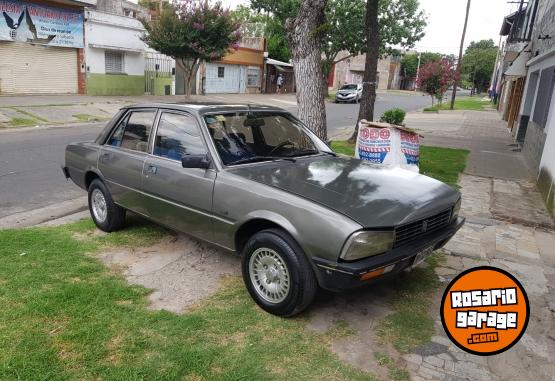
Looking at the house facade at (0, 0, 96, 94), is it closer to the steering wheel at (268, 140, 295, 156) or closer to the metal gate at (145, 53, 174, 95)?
the metal gate at (145, 53, 174, 95)

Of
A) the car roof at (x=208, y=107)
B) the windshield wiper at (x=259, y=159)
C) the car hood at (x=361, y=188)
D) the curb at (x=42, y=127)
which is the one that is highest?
the car roof at (x=208, y=107)

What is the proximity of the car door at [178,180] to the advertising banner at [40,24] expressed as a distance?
61.7 feet

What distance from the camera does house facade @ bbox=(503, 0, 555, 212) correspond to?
25.2 ft

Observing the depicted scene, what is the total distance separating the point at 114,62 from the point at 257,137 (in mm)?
22510

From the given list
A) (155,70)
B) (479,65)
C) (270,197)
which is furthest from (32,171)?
(479,65)

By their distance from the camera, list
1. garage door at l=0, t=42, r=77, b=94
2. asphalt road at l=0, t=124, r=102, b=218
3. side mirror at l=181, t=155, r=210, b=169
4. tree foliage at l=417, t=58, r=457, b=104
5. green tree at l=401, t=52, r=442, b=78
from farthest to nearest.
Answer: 1. green tree at l=401, t=52, r=442, b=78
2. tree foliage at l=417, t=58, r=457, b=104
3. garage door at l=0, t=42, r=77, b=94
4. asphalt road at l=0, t=124, r=102, b=218
5. side mirror at l=181, t=155, r=210, b=169

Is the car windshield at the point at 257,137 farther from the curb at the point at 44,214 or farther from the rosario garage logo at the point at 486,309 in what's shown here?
the curb at the point at 44,214

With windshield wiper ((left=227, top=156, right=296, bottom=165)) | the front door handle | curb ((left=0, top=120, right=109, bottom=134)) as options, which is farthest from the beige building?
windshield wiper ((left=227, top=156, right=296, bottom=165))

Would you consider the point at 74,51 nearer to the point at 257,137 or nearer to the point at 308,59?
the point at 308,59

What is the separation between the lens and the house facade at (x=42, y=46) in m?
19.5

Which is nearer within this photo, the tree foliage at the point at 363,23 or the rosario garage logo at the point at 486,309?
the rosario garage logo at the point at 486,309

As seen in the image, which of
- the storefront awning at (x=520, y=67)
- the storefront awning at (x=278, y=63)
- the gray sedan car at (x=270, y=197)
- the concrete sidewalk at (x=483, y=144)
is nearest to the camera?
the gray sedan car at (x=270, y=197)

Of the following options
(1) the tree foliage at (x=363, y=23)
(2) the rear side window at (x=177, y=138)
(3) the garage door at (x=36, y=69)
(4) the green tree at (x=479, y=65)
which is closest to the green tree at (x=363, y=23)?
(1) the tree foliage at (x=363, y=23)

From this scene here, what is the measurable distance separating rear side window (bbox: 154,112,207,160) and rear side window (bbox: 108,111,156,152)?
195 mm
